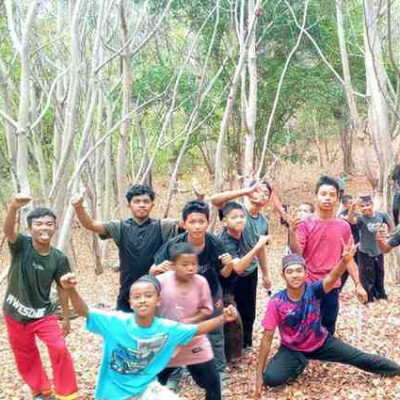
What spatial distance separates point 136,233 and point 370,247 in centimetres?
420

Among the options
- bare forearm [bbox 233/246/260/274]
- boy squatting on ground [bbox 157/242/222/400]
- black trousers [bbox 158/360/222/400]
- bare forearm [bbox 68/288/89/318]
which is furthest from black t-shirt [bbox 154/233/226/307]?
bare forearm [bbox 68/288/89/318]

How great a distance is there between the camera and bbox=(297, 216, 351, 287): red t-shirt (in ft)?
17.2

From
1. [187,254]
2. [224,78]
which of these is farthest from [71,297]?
[224,78]

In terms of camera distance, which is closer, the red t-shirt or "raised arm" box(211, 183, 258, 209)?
"raised arm" box(211, 183, 258, 209)

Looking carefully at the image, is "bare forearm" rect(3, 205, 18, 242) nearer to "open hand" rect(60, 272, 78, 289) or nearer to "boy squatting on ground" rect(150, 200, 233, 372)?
"open hand" rect(60, 272, 78, 289)

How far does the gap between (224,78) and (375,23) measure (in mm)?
9724

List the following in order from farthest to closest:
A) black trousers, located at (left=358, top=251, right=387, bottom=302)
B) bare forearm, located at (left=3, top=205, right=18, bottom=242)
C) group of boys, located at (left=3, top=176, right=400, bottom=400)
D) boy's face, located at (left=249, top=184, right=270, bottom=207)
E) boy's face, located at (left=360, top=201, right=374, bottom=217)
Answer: black trousers, located at (left=358, top=251, right=387, bottom=302) → boy's face, located at (left=360, top=201, right=374, bottom=217) → boy's face, located at (left=249, top=184, right=270, bottom=207) → bare forearm, located at (left=3, top=205, right=18, bottom=242) → group of boys, located at (left=3, top=176, right=400, bottom=400)

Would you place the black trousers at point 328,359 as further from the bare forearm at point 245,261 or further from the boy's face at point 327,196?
the boy's face at point 327,196

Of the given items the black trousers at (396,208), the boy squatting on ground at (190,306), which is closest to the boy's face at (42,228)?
the boy squatting on ground at (190,306)

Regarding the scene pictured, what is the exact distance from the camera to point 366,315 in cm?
741

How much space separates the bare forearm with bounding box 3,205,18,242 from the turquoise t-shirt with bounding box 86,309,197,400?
43.6 inches

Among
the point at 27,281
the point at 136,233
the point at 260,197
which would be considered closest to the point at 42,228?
the point at 27,281

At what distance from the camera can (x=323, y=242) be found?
526 centimetres

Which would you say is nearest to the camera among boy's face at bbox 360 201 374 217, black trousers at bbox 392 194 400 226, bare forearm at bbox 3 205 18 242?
bare forearm at bbox 3 205 18 242
